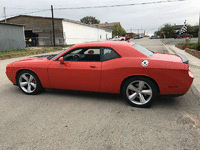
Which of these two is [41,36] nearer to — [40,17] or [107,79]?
[40,17]

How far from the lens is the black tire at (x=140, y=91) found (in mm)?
3557

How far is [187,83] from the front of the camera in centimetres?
342

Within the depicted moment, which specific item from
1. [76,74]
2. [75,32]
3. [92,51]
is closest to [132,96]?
[76,74]

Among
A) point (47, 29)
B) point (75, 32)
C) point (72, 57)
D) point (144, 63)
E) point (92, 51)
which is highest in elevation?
point (47, 29)

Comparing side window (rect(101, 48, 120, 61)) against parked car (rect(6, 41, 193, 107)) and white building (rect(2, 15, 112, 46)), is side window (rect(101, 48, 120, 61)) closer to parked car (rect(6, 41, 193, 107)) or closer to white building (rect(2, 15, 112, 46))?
parked car (rect(6, 41, 193, 107))

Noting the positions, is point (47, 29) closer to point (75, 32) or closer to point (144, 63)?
point (75, 32)

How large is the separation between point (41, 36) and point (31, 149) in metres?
32.8

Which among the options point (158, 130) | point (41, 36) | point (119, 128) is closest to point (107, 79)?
point (119, 128)

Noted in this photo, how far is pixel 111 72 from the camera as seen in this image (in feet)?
12.4

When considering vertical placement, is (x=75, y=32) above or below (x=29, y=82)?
above

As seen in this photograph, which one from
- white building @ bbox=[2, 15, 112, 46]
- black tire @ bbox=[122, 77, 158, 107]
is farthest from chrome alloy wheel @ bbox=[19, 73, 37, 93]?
white building @ bbox=[2, 15, 112, 46]

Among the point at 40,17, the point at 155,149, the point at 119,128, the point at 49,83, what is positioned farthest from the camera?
the point at 40,17

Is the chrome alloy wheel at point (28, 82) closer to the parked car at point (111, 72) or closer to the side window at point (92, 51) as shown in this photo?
the parked car at point (111, 72)

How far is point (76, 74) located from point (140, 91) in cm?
158
